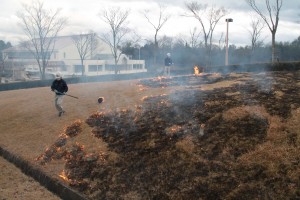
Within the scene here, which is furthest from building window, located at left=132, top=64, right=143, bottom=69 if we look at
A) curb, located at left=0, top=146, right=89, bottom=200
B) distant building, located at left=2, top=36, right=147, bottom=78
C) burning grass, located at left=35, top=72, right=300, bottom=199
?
curb, located at left=0, top=146, right=89, bottom=200

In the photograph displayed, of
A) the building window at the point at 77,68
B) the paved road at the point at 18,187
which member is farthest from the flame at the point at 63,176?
the building window at the point at 77,68

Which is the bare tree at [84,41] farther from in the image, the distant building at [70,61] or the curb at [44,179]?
the curb at [44,179]

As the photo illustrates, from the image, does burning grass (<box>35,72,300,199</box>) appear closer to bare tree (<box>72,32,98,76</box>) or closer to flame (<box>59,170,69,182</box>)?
flame (<box>59,170,69,182</box>)

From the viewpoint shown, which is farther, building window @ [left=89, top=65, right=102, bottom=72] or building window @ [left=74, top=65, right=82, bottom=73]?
building window @ [left=89, top=65, right=102, bottom=72]

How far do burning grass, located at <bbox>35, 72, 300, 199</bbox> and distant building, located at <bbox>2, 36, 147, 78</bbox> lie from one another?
38133 mm

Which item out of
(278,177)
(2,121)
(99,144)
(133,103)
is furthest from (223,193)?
(2,121)

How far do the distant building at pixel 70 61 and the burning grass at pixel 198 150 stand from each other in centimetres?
3813

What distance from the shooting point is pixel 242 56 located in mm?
45156

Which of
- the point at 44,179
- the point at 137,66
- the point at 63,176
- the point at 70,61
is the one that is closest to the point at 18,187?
the point at 44,179

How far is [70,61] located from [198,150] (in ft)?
149

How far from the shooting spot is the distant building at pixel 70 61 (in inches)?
1937

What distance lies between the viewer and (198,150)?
7184 millimetres

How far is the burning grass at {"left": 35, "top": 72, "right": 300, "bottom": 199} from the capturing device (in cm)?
583

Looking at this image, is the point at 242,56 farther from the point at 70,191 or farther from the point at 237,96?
the point at 70,191
